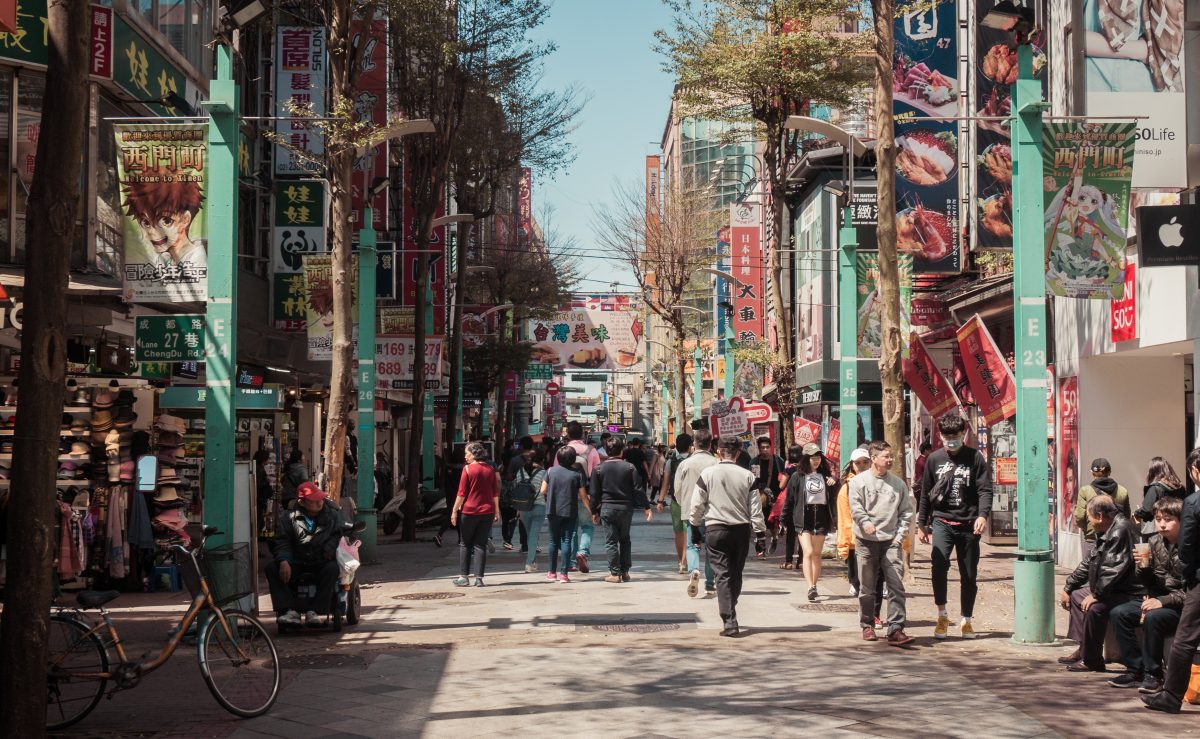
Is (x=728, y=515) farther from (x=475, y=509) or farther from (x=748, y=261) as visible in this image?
(x=748, y=261)

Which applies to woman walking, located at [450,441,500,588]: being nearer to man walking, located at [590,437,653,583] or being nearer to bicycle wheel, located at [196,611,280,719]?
man walking, located at [590,437,653,583]

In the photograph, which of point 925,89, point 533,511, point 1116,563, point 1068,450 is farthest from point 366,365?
point 925,89

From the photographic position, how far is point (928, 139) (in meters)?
31.3

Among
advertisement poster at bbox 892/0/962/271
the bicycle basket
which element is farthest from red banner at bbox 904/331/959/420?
the bicycle basket

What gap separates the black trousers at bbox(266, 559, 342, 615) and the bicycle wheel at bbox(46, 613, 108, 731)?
422 centimetres

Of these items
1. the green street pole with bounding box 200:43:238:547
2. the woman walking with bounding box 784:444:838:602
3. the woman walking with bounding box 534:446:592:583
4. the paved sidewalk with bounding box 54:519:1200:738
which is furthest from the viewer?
the woman walking with bounding box 534:446:592:583

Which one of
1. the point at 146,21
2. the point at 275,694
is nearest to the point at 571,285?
the point at 146,21

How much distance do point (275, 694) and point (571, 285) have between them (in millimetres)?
54999

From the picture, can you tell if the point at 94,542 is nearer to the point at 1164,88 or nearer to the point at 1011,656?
the point at 1011,656

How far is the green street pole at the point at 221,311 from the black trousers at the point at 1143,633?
7624mm

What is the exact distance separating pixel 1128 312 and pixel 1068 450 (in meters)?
3.49

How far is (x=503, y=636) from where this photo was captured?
13.0m

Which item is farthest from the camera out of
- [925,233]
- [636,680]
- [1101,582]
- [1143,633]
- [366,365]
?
[925,233]

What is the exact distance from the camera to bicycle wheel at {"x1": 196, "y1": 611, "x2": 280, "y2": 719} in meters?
8.89
